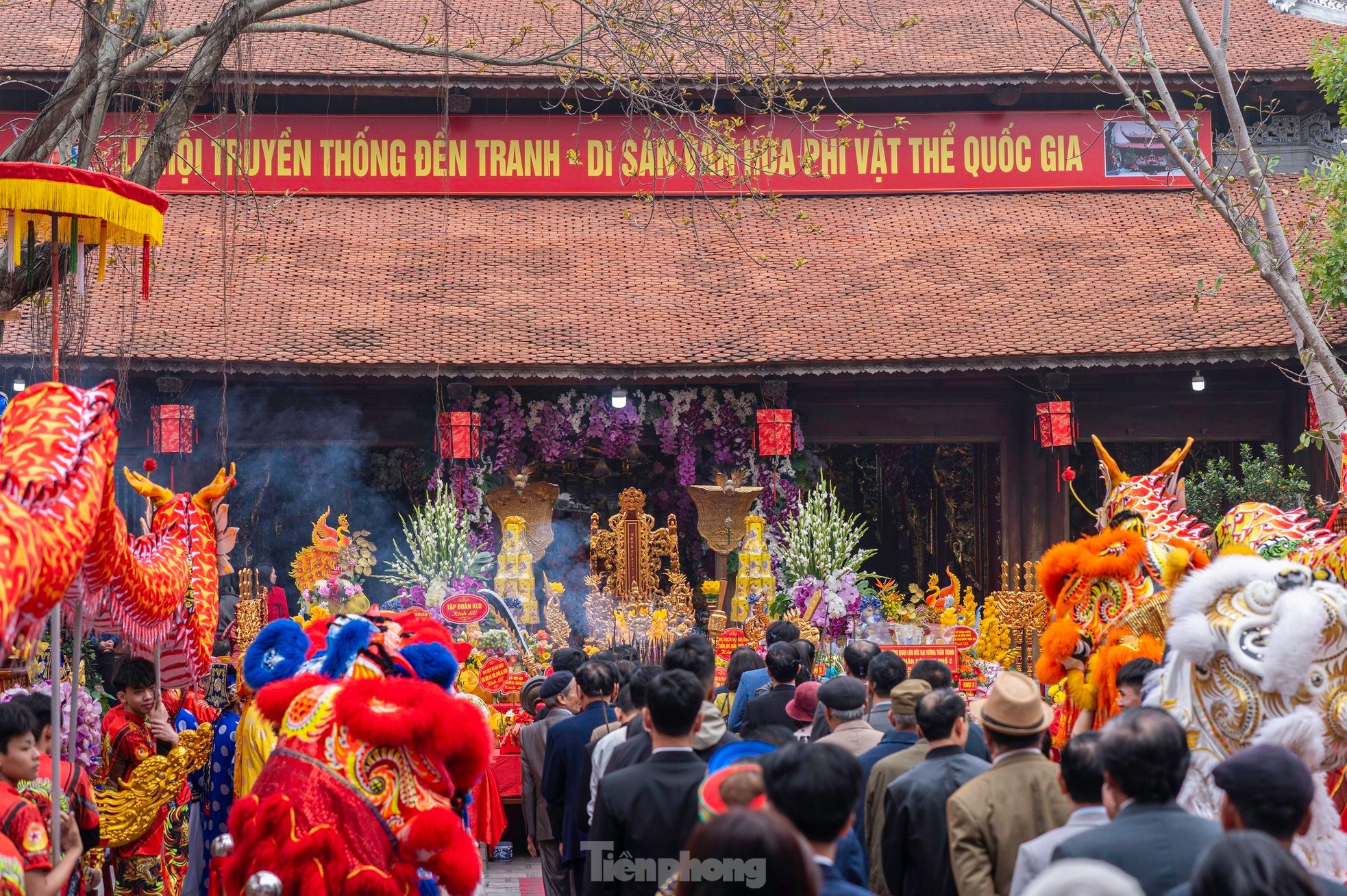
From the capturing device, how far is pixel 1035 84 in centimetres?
1606

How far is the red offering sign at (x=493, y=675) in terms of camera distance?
9281 millimetres

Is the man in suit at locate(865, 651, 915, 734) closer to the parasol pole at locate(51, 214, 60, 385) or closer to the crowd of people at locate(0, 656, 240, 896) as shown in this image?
the crowd of people at locate(0, 656, 240, 896)

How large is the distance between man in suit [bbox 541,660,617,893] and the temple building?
727 centimetres

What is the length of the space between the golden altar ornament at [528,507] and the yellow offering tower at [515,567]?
1.70ft

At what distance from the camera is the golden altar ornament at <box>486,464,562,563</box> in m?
13.9

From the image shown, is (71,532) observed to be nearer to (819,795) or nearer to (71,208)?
(71,208)

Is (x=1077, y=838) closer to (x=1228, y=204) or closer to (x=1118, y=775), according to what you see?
(x=1118, y=775)

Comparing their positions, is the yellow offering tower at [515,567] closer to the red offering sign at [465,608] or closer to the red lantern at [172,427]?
the red offering sign at [465,608]

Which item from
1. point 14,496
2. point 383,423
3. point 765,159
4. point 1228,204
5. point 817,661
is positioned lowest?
point 817,661

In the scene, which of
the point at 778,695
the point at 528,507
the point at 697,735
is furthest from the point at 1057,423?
the point at 697,735

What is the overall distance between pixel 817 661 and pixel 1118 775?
8.31 m

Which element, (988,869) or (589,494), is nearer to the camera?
(988,869)

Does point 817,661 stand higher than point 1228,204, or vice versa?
point 1228,204

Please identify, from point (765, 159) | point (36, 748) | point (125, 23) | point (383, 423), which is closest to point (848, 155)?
point (765, 159)
